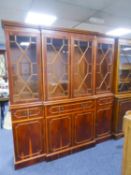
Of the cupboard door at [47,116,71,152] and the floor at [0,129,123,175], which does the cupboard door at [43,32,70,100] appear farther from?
the floor at [0,129,123,175]

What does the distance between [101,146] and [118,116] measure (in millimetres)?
677

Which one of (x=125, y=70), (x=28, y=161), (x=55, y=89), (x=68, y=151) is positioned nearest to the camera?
(x=28, y=161)

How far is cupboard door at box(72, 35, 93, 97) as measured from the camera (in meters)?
2.41

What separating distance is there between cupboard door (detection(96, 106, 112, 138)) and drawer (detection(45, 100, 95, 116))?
0.27 meters

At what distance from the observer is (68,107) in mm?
2410

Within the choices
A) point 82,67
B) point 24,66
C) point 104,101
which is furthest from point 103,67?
point 24,66

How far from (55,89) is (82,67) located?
640 millimetres

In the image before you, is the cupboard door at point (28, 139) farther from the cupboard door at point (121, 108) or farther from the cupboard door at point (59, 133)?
the cupboard door at point (121, 108)

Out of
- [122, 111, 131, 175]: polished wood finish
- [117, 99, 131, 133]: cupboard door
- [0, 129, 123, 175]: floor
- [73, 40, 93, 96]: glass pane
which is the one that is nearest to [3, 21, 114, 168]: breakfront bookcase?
[73, 40, 93, 96]: glass pane

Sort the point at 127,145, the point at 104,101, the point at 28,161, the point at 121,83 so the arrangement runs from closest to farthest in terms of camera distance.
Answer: the point at 127,145 → the point at 28,161 → the point at 104,101 → the point at 121,83

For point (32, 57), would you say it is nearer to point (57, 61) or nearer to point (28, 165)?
point (57, 61)

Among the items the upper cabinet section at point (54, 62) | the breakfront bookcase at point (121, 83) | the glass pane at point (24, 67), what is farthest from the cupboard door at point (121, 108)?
the glass pane at point (24, 67)

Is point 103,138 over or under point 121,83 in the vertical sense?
under

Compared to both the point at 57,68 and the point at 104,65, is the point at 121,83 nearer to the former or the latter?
the point at 104,65
